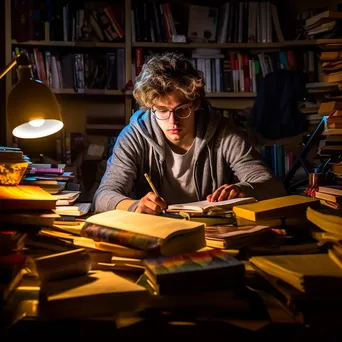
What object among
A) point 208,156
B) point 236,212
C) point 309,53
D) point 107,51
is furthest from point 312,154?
point 236,212

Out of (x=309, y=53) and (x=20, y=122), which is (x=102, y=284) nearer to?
(x=20, y=122)

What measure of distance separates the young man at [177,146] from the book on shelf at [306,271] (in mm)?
1103

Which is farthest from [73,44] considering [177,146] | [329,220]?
[329,220]

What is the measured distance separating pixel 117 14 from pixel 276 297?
12.1 ft

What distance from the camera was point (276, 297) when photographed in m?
1.03

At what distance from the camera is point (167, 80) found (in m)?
2.26

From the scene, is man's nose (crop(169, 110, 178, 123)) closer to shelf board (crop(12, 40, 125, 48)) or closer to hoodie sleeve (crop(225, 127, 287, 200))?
hoodie sleeve (crop(225, 127, 287, 200))

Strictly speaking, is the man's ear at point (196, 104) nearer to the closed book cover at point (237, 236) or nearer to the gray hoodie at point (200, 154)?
the gray hoodie at point (200, 154)

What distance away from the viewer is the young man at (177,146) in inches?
89.4

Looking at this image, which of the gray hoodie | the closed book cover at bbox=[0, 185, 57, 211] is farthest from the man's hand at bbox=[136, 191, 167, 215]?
the gray hoodie

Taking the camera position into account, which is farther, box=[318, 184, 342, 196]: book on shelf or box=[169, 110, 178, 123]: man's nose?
box=[169, 110, 178, 123]: man's nose

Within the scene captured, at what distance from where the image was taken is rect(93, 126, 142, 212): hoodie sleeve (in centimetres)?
207

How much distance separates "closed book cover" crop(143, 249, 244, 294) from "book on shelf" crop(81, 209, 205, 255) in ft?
0.33

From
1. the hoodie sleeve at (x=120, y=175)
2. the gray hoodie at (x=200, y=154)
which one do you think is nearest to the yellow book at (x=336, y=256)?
the hoodie sleeve at (x=120, y=175)
